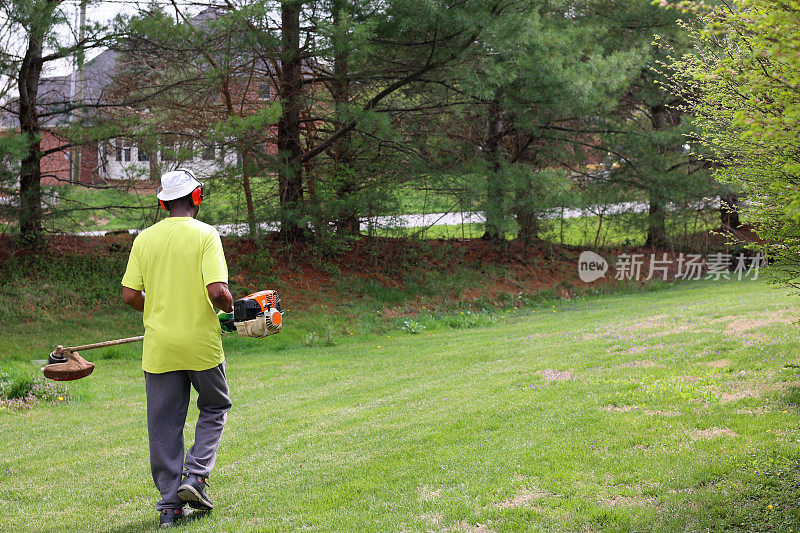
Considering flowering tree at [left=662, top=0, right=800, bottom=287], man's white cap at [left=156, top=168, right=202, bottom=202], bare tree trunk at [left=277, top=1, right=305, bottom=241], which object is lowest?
man's white cap at [left=156, top=168, right=202, bottom=202]

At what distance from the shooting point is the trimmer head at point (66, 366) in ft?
17.2

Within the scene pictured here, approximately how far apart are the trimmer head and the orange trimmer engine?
4.19 feet

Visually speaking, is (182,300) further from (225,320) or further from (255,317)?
(255,317)

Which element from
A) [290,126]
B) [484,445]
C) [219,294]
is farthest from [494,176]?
[219,294]

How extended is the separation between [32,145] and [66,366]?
10687 millimetres

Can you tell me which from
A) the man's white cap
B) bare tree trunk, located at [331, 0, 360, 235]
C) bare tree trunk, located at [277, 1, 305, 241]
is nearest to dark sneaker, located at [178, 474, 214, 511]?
the man's white cap

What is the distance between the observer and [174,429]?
4871 mm

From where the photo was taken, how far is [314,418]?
25.8 feet

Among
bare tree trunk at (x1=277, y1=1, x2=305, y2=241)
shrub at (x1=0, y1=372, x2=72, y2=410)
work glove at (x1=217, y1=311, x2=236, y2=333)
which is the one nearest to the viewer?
work glove at (x1=217, y1=311, x2=236, y2=333)

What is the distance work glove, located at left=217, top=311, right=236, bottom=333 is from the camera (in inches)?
197

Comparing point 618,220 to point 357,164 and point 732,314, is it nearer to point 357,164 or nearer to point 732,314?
point 357,164

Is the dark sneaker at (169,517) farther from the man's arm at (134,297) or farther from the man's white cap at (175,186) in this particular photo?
the man's white cap at (175,186)

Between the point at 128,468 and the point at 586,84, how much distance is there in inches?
495

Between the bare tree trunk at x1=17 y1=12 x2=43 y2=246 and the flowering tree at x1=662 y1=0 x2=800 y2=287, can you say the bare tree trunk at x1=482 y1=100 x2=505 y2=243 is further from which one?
the flowering tree at x1=662 y1=0 x2=800 y2=287
